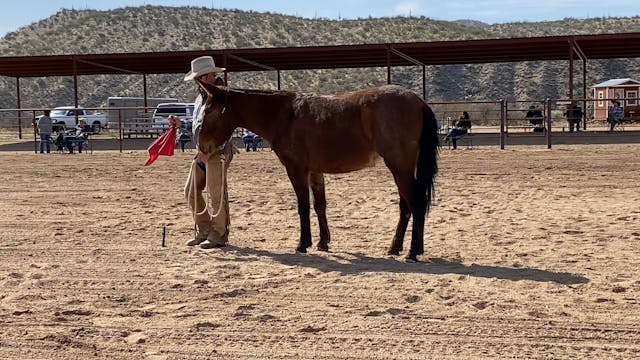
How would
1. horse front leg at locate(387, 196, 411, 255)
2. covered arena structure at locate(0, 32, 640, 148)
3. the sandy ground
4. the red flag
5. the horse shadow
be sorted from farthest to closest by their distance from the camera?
covered arena structure at locate(0, 32, 640, 148) < the red flag < horse front leg at locate(387, 196, 411, 255) < the horse shadow < the sandy ground

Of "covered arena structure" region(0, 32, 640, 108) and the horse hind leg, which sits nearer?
the horse hind leg

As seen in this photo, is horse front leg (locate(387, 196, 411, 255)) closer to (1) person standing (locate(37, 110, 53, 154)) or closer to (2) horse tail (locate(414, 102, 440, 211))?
(2) horse tail (locate(414, 102, 440, 211))

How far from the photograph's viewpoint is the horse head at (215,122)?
7.00m

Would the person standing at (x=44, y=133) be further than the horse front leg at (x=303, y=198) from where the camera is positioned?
Yes

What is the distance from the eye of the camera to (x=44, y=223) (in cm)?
863

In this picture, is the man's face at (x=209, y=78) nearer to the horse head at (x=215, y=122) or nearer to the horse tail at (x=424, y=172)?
the horse head at (x=215, y=122)

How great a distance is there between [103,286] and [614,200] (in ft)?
22.1

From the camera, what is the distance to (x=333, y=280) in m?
5.62

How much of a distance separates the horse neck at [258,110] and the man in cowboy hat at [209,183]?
1.06ft

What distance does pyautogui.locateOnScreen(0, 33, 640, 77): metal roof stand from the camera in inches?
1024

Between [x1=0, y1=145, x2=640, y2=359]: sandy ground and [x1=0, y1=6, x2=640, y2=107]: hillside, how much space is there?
4808 centimetres

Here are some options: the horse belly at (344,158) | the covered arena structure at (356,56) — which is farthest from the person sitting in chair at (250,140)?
the horse belly at (344,158)

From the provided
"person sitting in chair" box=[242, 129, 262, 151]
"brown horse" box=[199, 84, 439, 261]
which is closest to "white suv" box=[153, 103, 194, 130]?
"person sitting in chair" box=[242, 129, 262, 151]

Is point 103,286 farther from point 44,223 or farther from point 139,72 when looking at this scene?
point 139,72
